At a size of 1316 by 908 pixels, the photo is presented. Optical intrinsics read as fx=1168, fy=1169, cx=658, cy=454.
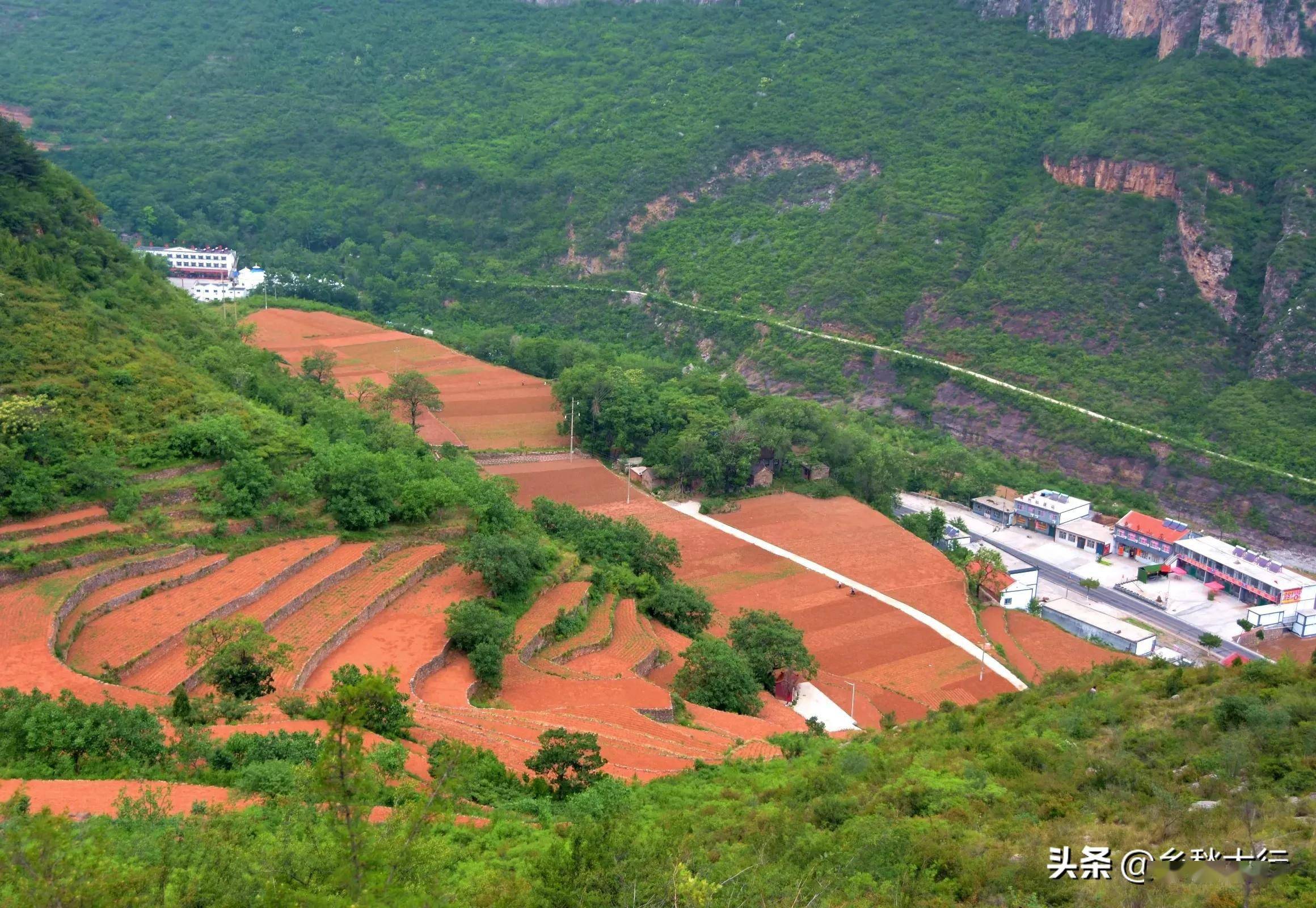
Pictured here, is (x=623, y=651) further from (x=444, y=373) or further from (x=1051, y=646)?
(x=444, y=373)

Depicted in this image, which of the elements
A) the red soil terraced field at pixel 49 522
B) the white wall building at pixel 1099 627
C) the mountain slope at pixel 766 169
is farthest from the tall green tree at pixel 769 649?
the mountain slope at pixel 766 169

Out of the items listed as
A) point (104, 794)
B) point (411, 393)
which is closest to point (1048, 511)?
point (411, 393)

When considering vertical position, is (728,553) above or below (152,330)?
below

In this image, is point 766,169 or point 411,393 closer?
point 411,393

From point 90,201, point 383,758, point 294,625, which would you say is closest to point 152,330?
point 90,201

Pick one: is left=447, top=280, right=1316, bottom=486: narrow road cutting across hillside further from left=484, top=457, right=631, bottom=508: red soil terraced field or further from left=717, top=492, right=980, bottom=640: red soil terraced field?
left=484, top=457, right=631, bottom=508: red soil terraced field

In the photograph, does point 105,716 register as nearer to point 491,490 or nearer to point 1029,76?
point 491,490
